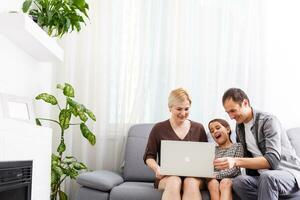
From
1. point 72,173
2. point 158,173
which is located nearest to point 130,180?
point 72,173

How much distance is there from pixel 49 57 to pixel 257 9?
196cm

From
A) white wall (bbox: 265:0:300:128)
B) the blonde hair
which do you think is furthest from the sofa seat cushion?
white wall (bbox: 265:0:300:128)

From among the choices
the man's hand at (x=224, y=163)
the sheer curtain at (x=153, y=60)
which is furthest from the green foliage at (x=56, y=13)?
the man's hand at (x=224, y=163)

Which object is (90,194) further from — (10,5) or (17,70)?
(10,5)

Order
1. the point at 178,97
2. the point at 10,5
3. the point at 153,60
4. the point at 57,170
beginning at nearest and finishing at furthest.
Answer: the point at 10,5 < the point at 178,97 < the point at 57,170 < the point at 153,60

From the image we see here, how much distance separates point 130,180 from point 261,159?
1.23 meters

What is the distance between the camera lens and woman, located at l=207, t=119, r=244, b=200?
101 inches

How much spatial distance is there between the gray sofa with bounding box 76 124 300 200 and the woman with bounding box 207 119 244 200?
0.08 m

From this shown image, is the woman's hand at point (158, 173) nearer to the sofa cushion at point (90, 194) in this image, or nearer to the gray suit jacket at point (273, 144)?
the sofa cushion at point (90, 194)

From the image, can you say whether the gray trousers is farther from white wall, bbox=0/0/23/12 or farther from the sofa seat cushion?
white wall, bbox=0/0/23/12

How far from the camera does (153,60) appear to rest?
3.74 meters

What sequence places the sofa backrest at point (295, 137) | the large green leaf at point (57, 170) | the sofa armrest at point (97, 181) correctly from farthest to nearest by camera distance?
the sofa backrest at point (295, 137), the large green leaf at point (57, 170), the sofa armrest at point (97, 181)

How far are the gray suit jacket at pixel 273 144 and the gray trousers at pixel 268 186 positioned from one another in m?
0.08

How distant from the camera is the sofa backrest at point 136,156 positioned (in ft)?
11.0
